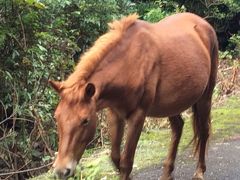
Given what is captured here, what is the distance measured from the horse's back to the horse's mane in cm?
40

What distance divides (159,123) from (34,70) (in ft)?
8.43

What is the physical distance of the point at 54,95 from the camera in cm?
870

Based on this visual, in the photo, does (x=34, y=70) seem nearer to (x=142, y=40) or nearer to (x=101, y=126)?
(x=101, y=126)

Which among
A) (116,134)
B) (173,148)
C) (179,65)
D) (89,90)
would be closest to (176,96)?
(179,65)

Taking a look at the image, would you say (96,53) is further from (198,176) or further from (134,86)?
(198,176)

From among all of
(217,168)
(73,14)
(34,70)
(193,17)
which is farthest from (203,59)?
(73,14)

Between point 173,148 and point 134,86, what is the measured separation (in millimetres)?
1490

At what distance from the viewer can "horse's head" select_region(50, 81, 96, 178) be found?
4.74 metres

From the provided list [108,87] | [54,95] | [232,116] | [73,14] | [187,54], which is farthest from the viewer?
[73,14]

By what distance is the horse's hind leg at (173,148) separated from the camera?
6426mm

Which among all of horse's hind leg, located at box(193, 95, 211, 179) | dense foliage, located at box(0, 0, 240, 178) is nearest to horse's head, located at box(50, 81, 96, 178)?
horse's hind leg, located at box(193, 95, 211, 179)

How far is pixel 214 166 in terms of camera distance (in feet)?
23.1

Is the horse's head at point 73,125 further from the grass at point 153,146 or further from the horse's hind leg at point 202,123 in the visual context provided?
the horse's hind leg at point 202,123

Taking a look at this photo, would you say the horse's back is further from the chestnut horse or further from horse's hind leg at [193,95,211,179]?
horse's hind leg at [193,95,211,179]
